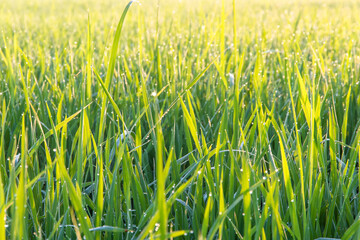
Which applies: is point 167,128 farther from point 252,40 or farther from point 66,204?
point 252,40

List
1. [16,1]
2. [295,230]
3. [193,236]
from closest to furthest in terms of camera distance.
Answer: [295,230] < [193,236] < [16,1]

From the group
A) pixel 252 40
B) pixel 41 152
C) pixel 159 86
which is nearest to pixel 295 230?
pixel 41 152

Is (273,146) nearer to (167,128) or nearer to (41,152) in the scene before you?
(167,128)

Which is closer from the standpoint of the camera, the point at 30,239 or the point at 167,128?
the point at 30,239

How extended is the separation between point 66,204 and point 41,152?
0.40 m

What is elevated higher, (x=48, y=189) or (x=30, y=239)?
(x=48, y=189)

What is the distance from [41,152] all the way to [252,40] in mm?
1648

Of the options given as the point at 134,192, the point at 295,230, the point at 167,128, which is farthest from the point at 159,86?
the point at 295,230

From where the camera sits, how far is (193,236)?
722 mm

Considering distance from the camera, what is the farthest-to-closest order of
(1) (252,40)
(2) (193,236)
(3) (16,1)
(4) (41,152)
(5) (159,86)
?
(3) (16,1)
(1) (252,40)
(5) (159,86)
(4) (41,152)
(2) (193,236)

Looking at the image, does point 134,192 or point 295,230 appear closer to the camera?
point 295,230

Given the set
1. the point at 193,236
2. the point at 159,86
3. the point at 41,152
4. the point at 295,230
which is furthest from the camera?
the point at 159,86

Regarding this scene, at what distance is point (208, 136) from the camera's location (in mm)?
1074

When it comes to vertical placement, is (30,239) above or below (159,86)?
below
